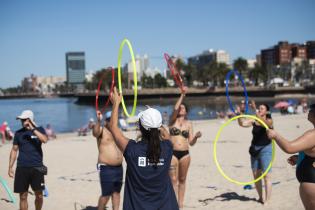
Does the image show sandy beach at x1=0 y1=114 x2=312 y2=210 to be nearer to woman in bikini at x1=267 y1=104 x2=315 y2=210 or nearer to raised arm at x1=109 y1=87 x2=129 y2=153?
woman in bikini at x1=267 y1=104 x2=315 y2=210

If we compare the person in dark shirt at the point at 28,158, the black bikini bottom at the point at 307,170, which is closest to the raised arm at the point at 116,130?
the black bikini bottom at the point at 307,170

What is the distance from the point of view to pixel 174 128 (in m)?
6.93

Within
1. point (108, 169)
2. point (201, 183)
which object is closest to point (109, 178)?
point (108, 169)

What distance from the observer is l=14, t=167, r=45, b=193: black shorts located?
249 inches

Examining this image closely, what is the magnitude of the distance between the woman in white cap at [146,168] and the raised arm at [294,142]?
3.45 feet

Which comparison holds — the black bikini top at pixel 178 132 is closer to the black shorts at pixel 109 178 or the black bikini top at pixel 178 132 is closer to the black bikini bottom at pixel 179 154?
the black bikini bottom at pixel 179 154

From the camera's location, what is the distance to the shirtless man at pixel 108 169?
619 cm

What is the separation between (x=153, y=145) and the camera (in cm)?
377

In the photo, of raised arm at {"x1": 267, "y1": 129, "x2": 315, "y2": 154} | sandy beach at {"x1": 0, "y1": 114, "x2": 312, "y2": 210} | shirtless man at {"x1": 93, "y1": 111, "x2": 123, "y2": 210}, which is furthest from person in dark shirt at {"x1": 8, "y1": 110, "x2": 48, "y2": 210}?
raised arm at {"x1": 267, "y1": 129, "x2": 315, "y2": 154}

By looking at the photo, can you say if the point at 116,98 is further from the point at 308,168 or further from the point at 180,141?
the point at 180,141

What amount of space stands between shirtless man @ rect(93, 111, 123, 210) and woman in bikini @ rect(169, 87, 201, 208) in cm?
95

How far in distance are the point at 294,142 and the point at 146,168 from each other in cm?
139

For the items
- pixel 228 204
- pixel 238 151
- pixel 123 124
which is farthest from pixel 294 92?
pixel 228 204

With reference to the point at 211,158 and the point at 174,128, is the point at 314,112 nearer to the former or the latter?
the point at 174,128
